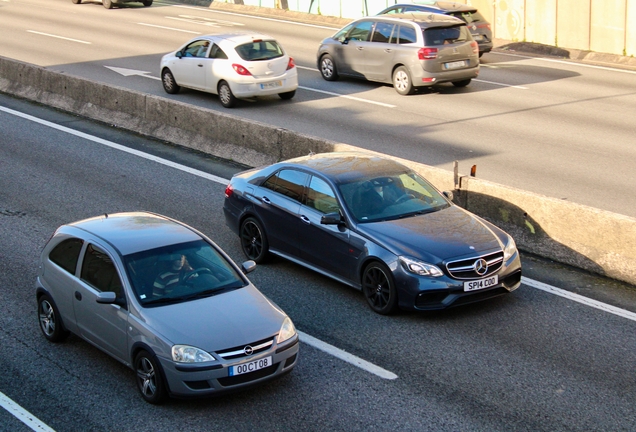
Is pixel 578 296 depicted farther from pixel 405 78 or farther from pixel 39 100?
pixel 39 100

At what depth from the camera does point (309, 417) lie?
24.3ft

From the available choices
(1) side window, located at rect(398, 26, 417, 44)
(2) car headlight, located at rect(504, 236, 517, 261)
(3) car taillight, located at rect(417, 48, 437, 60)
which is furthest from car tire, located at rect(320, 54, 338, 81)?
(2) car headlight, located at rect(504, 236, 517, 261)

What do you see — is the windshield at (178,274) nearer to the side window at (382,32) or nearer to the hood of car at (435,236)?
the hood of car at (435,236)

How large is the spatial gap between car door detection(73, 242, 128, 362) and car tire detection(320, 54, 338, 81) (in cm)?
1591

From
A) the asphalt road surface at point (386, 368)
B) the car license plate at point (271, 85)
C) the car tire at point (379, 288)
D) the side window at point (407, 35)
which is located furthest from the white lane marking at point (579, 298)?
the side window at point (407, 35)

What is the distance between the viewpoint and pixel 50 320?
9.11m

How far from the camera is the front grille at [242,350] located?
24.5 feet

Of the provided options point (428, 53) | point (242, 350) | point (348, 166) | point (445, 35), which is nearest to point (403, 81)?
point (428, 53)

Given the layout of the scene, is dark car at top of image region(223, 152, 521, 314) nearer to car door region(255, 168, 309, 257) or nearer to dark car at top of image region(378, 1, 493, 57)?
car door region(255, 168, 309, 257)

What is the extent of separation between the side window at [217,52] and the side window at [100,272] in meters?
12.7

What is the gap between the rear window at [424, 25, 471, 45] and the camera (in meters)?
21.4

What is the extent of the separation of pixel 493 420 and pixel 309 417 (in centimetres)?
153

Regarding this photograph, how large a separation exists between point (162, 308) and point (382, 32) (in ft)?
52.3

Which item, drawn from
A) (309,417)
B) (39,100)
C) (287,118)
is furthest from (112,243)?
(39,100)
